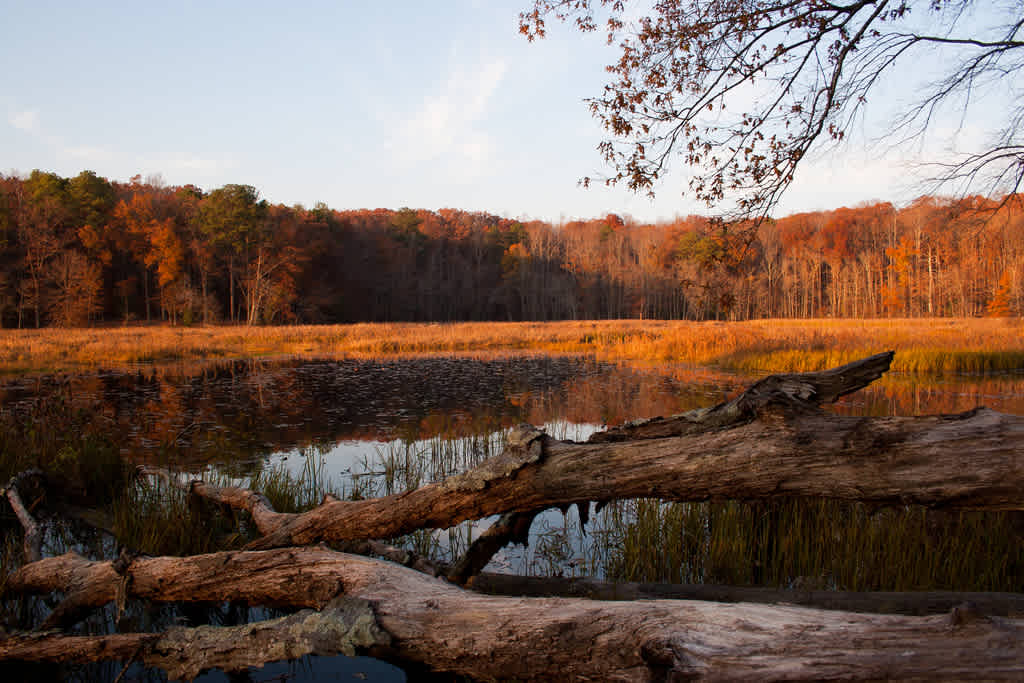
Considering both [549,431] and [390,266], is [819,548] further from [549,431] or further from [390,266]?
[390,266]

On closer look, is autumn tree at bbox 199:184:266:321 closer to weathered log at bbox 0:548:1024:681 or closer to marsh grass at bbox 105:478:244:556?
marsh grass at bbox 105:478:244:556

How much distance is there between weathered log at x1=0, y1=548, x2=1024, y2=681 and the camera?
1.60 metres

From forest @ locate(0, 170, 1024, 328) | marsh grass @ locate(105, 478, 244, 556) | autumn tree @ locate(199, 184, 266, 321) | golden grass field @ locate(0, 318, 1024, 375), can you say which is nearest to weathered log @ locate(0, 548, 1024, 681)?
marsh grass @ locate(105, 478, 244, 556)

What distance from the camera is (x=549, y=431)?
8641 millimetres

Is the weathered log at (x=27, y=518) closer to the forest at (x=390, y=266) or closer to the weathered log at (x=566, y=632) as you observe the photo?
the weathered log at (x=566, y=632)

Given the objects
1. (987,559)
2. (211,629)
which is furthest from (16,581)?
(987,559)

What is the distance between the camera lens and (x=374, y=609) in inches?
88.4

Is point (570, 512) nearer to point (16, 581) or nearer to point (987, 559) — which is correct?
point (987, 559)

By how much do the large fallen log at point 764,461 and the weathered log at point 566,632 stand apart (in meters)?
0.50

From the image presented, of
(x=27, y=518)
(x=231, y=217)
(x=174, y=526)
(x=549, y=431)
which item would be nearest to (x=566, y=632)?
(x=174, y=526)

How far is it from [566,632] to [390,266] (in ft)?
228

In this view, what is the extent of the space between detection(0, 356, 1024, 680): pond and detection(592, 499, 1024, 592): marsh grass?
1 cm

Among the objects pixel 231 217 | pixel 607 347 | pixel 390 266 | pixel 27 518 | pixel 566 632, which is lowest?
pixel 27 518

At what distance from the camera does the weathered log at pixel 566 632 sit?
1600 millimetres
